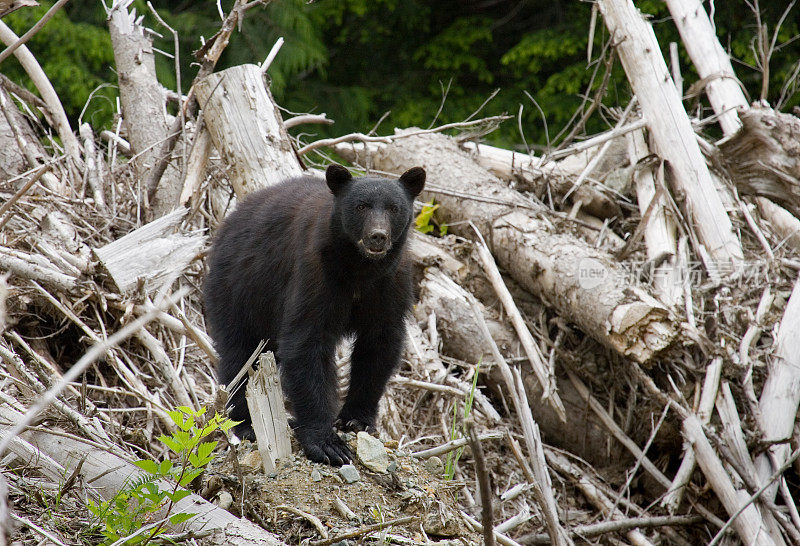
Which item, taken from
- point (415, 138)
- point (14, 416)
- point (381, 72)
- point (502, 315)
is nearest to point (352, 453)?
point (14, 416)

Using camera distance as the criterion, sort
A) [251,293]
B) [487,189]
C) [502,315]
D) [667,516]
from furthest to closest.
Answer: [487,189] → [502,315] → [667,516] → [251,293]

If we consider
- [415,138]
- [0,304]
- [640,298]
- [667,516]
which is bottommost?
[667,516]

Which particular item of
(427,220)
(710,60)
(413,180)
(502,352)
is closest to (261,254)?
(413,180)

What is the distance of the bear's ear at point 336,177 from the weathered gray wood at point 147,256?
122 cm

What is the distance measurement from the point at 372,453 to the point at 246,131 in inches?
97.5

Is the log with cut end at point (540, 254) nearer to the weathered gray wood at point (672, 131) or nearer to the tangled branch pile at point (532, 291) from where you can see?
the tangled branch pile at point (532, 291)

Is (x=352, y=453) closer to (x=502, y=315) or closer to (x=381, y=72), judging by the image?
(x=502, y=315)

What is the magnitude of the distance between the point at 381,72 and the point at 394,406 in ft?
30.9

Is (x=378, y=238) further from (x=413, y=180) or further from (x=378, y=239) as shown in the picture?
(x=413, y=180)

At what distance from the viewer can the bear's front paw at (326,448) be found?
3693 mm

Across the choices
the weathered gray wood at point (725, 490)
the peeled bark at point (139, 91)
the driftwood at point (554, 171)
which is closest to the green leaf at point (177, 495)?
the weathered gray wood at point (725, 490)

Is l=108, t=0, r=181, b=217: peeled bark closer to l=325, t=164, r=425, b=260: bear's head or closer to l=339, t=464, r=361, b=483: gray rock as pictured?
l=325, t=164, r=425, b=260: bear's head

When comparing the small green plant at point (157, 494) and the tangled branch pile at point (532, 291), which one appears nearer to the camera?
the small green plant at point (157, 494)

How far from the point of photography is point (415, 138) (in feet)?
23.7
